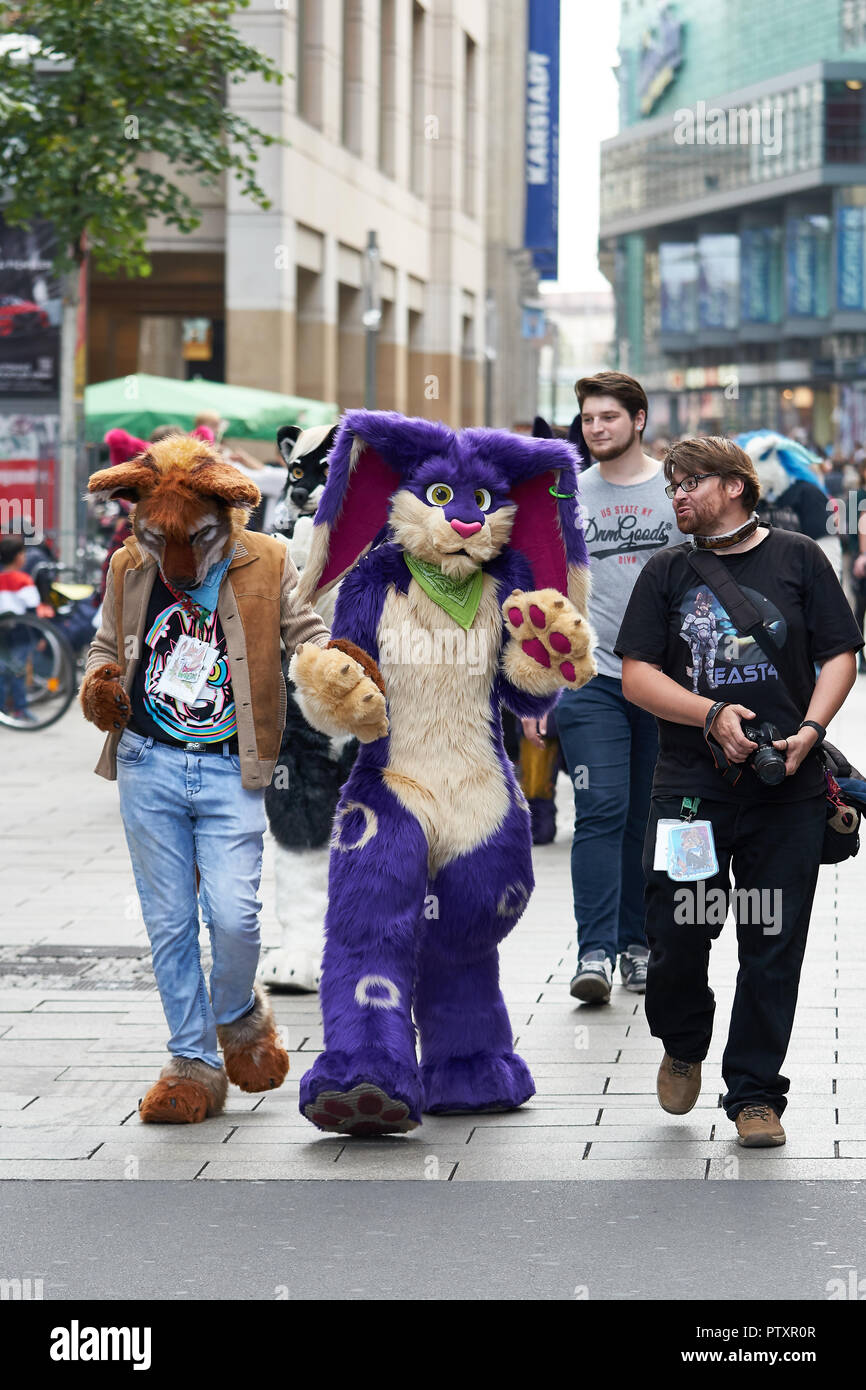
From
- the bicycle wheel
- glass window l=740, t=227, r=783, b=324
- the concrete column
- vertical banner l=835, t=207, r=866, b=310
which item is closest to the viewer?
the bicycle wheel

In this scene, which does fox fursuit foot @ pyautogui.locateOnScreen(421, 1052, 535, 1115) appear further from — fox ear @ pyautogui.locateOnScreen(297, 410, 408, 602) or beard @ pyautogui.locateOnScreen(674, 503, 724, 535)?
beard @ pyautogui.locateOnScreen(674, 503, 724, 535)

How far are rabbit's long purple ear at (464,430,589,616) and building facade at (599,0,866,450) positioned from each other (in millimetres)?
89145

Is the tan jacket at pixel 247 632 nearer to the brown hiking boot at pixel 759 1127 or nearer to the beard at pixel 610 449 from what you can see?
the brown hiking boot at pixel 759 1127

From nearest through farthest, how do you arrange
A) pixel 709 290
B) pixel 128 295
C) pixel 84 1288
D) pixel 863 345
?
pixel 84 1288, pixel 128 295, pixel 863 345, pixel 709 290

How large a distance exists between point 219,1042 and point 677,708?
1.59 metres

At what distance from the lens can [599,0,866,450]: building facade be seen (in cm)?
10475

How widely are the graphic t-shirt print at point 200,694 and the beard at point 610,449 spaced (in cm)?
194

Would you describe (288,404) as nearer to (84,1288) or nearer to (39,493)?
(39,493)

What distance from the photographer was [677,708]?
5457 millimetres

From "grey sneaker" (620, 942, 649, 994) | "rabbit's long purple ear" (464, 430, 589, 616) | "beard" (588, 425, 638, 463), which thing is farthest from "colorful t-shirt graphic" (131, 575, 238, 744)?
"grey sneaker" (620, 942, 649, 994)

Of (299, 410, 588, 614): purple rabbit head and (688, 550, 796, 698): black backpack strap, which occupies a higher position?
(299, 410, 588, 614): purple rabbit head

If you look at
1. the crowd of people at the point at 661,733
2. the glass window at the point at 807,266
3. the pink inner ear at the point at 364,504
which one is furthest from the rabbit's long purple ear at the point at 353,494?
the glass window at the point at 807,266

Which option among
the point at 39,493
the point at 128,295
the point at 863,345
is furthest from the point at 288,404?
the point at 863,345

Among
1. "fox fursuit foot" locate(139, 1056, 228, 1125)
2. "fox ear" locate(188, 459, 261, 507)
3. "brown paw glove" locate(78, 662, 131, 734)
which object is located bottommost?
"fox fursuit foot" locate(139, 1056, 228, 1125)
